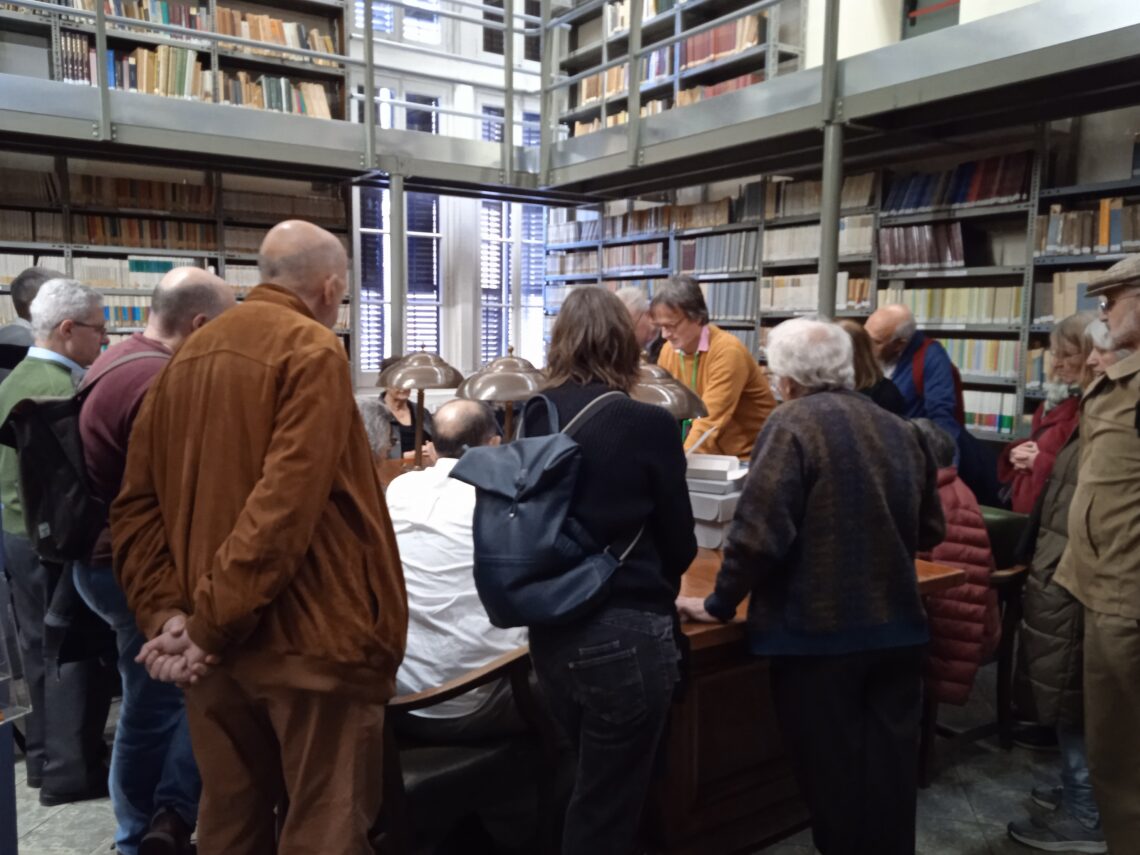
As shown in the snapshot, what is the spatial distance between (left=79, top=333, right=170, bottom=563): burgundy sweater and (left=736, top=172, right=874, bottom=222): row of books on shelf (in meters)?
4.56

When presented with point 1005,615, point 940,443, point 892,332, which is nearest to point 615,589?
point 940,443

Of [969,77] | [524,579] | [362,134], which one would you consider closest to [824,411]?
[524,579]

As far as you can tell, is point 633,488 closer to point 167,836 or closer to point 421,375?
point 421,375

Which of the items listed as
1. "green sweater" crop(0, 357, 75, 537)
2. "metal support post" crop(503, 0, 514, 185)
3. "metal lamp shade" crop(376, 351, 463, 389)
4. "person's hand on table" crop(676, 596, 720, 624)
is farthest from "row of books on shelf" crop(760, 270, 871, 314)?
"green sweater" crop(0, 357, 75, 537)

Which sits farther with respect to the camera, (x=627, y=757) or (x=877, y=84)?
(x=877, y=84)

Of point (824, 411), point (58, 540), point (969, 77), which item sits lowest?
point (58, 540)

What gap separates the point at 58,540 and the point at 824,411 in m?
1.78

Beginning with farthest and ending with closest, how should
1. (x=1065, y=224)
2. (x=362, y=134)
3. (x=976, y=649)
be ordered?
1. (x=362, y=134)
2. (x=1065, y=224)
3. (x=976, y=649)

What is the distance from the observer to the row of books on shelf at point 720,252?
20.9 feet

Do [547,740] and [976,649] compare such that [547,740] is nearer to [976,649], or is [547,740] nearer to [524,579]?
[524,579]

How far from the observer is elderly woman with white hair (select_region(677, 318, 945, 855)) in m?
1.81

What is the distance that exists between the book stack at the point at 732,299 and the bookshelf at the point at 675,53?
1.36m

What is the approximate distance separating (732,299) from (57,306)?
4943 mm

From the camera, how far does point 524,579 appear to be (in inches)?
62.9
